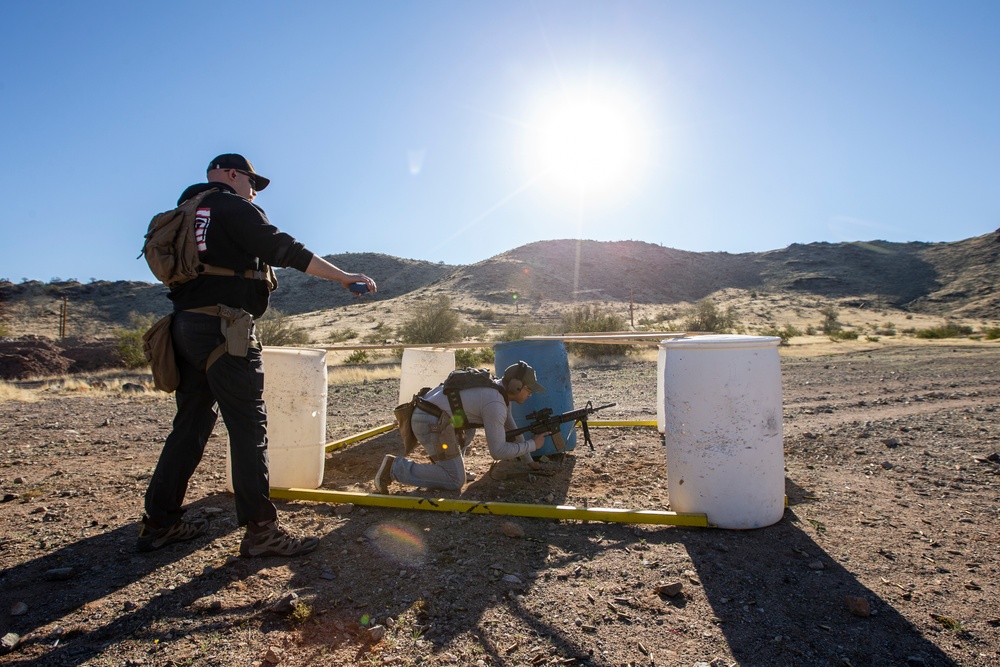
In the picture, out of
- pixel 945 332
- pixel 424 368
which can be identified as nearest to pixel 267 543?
pixel 424 368

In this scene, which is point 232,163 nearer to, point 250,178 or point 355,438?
point 250,178

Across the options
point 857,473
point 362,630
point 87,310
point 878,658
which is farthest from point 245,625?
point 87,310

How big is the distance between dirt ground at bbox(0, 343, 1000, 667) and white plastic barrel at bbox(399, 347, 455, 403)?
2036 millimetres

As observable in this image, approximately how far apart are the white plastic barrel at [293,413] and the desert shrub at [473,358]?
12394 mm

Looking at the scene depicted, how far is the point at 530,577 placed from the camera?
9.27ft

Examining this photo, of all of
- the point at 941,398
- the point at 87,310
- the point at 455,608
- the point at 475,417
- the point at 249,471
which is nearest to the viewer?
the point at 455,608

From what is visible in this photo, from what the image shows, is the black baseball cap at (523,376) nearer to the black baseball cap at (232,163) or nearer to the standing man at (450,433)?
the standing man at (450,433)

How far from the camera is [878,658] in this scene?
216 centimetres

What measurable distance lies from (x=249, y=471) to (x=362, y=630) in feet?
3.75

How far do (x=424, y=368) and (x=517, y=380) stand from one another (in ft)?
9.52

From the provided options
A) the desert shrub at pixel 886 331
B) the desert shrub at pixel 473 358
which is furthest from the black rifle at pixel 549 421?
the desert shrub at pixel 886 331

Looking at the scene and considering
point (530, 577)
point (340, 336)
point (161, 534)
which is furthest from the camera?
point (340, 336)

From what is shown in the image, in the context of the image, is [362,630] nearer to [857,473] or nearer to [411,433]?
[411,433]

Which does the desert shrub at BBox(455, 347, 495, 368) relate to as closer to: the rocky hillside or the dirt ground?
the dirt ground
